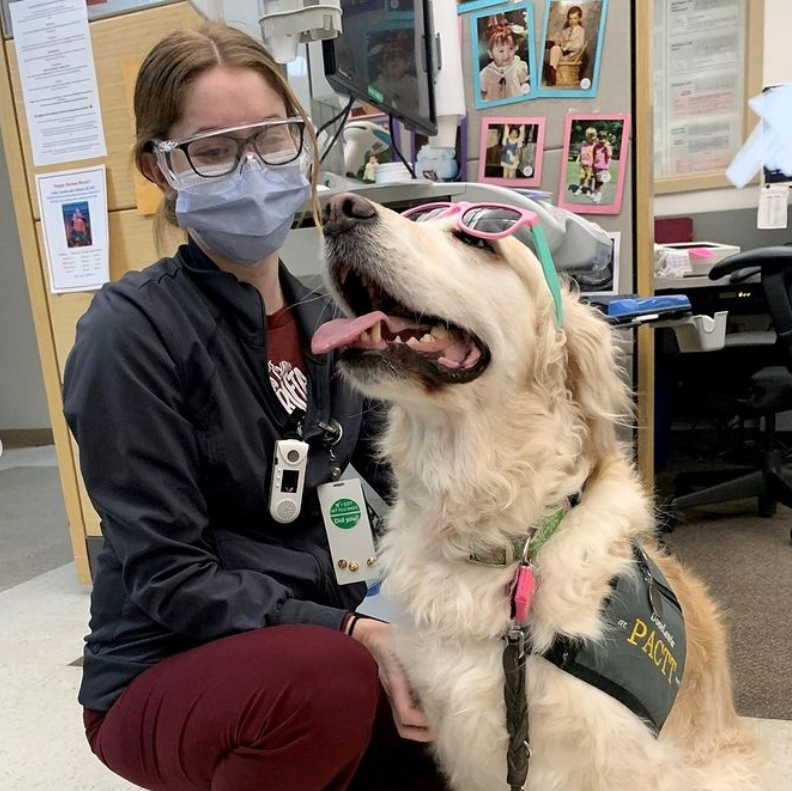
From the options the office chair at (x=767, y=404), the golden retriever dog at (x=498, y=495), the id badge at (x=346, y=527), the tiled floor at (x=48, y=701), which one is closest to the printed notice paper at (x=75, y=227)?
the tiled floor at (x=48, y=701)

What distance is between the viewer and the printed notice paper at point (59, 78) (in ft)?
6.39

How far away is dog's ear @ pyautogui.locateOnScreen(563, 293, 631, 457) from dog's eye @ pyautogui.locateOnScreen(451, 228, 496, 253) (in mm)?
132

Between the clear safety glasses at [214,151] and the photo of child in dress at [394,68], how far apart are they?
55cm

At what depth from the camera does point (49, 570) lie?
2.60 m

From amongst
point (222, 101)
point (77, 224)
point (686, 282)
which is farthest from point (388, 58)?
point (686, 282)

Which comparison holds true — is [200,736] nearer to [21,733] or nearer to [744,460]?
[21,733]

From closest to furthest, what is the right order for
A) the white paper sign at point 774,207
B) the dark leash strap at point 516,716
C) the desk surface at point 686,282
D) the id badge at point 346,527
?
the dark leash strap at point 516,716 → the id badge at point 346,527 → the desk surface at point 686,282 → the white paper sign at point 774,207

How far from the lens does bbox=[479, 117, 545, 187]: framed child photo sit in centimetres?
215

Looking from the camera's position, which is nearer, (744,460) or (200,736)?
(200,736)

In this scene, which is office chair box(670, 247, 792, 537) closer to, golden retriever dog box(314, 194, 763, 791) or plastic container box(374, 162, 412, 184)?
plastic container box(374, 162, 412, 184)

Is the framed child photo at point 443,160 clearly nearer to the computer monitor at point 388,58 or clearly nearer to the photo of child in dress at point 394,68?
the computer monitor at point 388,58

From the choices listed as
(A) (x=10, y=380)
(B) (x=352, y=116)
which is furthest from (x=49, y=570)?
(A) (x=10, y=380)

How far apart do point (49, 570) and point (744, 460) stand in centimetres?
298

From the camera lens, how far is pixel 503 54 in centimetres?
214
